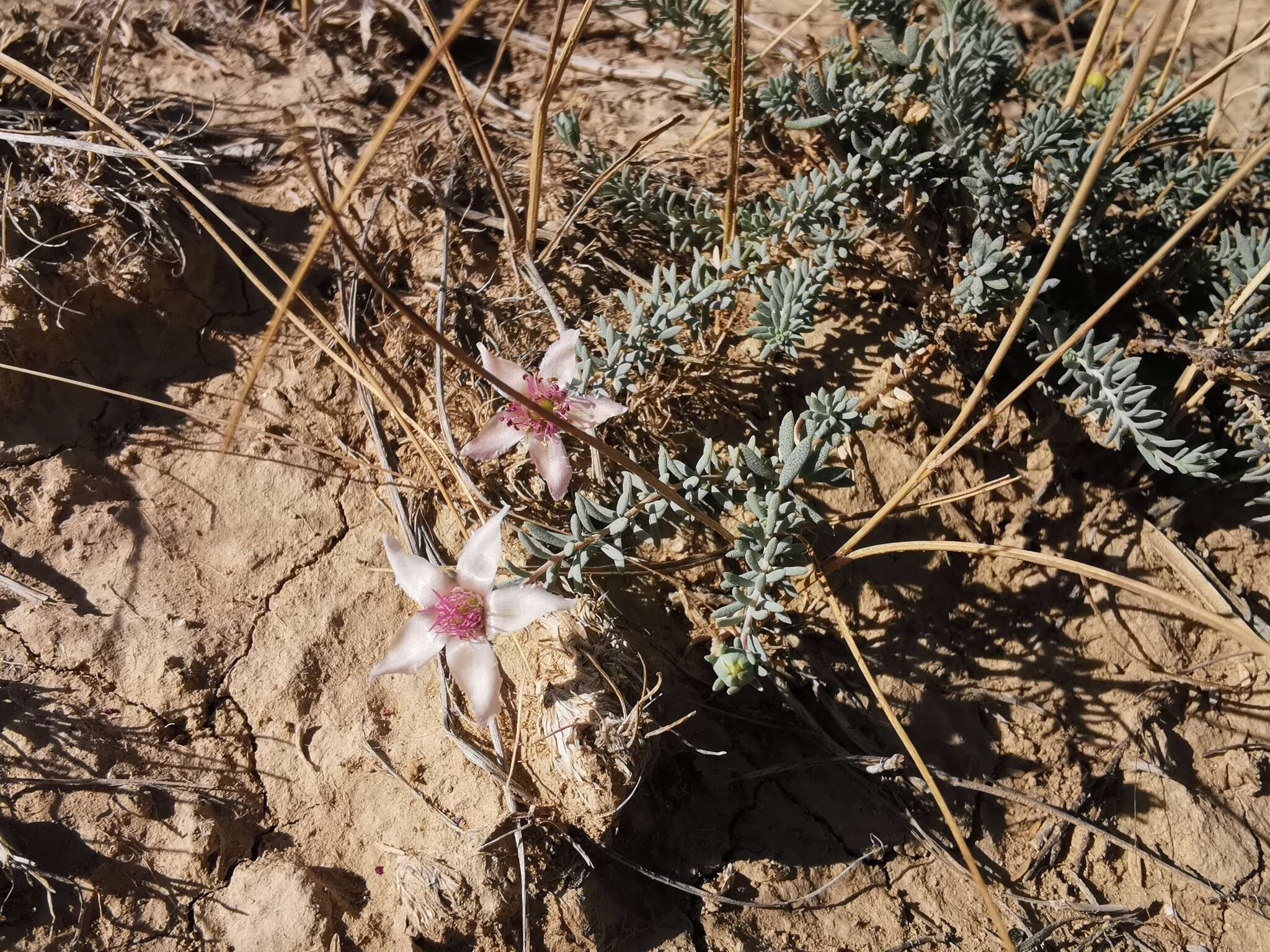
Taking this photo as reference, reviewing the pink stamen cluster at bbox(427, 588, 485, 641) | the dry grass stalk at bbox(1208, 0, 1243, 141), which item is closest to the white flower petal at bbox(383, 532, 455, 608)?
the pink stamen cluster at bbox(427, 588, 485, 641)

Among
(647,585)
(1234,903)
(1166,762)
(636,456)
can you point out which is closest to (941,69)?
(636,456)

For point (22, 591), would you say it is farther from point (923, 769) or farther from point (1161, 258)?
point (1161, 258)

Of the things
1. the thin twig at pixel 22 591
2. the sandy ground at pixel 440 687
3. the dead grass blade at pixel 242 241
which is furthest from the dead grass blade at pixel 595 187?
the thin twig at pixel 22 591

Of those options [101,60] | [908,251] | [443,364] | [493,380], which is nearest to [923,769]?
[493,380]

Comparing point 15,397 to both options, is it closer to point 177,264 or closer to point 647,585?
point 177,264

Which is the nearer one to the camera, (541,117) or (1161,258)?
(1161,258)
